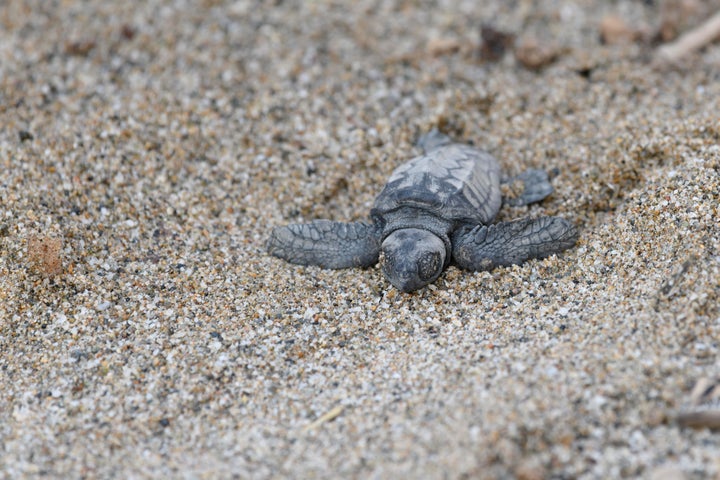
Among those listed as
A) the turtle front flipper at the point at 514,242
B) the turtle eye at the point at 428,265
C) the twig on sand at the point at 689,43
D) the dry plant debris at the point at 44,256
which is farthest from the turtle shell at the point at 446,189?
the twig on sand at the point at 689,43

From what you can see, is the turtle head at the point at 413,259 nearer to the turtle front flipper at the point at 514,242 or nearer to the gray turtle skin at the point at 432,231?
the gray turtle skin at the point at 432,231

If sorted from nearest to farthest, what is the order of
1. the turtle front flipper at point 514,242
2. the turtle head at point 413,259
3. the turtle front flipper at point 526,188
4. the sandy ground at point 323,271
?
the sandy ground at point 323,271
the turtle head at point 413,259
the turtle front flipper at point 514,242
the turtle front flipper at point 526,188

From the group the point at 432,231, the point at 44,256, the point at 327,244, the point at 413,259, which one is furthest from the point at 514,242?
the point at 44,256

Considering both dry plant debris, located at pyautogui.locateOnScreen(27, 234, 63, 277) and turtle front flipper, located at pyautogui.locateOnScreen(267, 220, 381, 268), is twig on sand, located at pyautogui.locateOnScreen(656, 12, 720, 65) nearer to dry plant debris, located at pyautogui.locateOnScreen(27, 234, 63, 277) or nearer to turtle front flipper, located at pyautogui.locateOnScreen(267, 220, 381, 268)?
turtle front flipper, located at pyautogui.locateOnScreen(267, 220, 381, 268)

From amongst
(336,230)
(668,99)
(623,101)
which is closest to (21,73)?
(336,230)

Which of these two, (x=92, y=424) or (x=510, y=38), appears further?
(x=510, y=38)

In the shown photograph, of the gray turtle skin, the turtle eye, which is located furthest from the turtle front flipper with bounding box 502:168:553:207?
the turtle eye

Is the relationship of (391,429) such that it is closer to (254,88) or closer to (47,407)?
(47,407)
